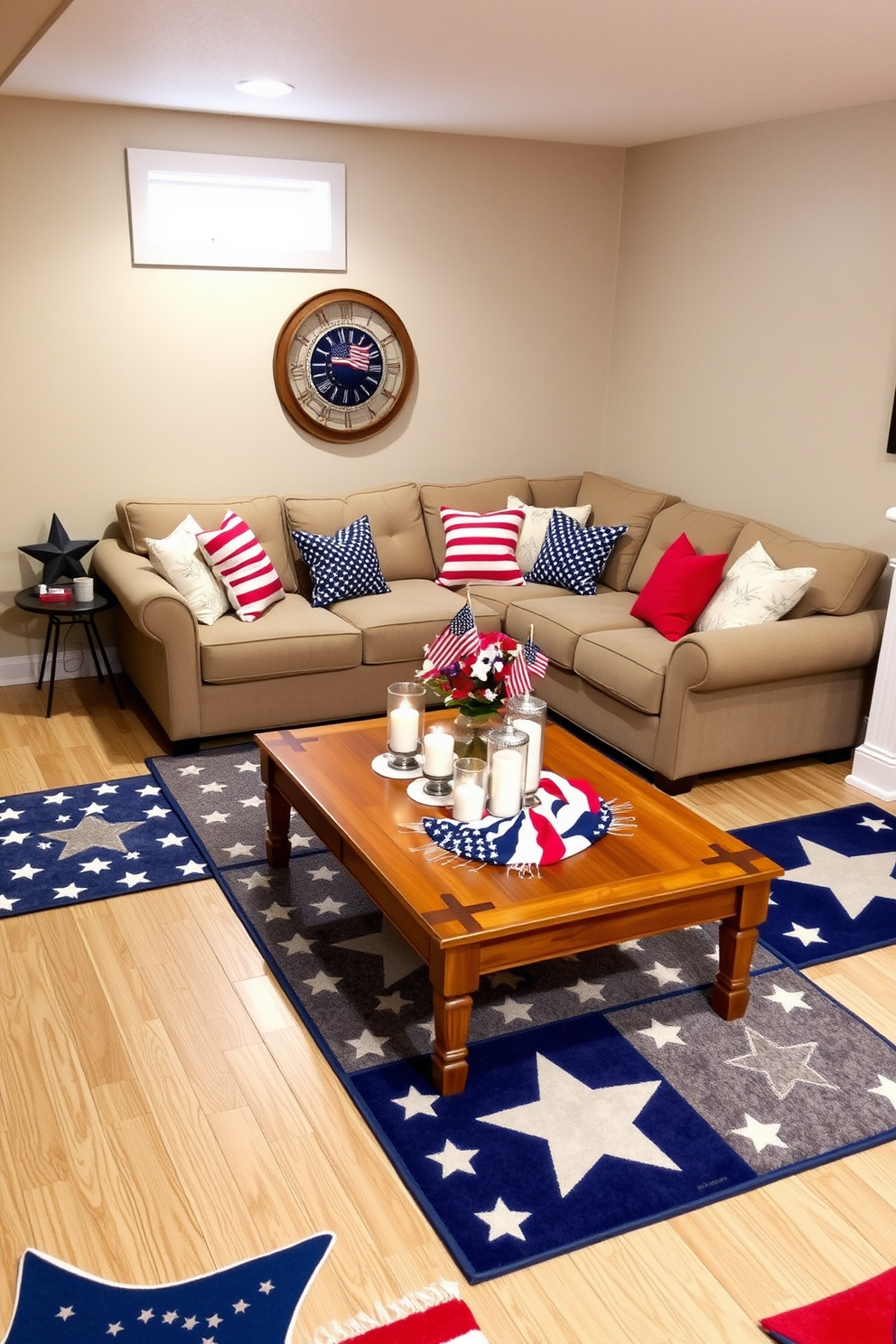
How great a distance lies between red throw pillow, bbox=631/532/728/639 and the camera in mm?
4543

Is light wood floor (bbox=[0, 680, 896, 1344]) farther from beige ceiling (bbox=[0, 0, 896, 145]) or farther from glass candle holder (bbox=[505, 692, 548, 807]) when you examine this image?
beige ceiling (bbox=[0, 0, 896, 145])

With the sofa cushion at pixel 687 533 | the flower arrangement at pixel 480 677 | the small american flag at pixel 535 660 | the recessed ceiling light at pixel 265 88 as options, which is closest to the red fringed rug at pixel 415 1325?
the flower arrangement at pixel 480 677

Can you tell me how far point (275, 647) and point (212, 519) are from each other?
0.86 meters

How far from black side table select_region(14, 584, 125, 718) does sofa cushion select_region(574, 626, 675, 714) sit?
6.44 feet

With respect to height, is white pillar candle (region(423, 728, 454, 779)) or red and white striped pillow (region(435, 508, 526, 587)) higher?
red and white striped pillow (region(435, 508, 526, 587))

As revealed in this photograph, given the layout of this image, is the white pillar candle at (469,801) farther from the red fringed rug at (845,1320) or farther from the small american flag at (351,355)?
the small american flag at (351,355)

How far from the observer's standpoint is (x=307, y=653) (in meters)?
4.53

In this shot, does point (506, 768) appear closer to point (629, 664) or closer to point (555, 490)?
point (629, 664)

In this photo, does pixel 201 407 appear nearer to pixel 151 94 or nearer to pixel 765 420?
pixel 151 94

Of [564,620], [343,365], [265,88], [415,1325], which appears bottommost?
[415,1325]

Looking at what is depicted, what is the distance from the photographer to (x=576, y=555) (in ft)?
17.3

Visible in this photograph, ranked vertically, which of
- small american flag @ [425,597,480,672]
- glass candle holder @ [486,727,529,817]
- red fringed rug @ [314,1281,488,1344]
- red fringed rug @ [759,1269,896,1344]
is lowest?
red fringed rug @ [314,1281,488,1344]

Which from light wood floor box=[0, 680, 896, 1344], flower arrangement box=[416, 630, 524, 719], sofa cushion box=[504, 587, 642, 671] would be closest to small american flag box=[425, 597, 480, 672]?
flower arrangement box=[416, 630, 524, 719]

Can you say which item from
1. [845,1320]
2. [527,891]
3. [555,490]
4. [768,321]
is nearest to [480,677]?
[527,891]
